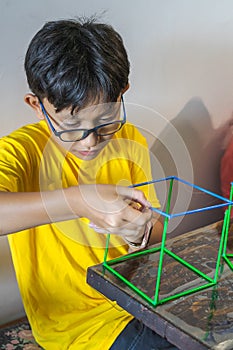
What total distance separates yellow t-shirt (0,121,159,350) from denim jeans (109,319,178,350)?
0.22ft

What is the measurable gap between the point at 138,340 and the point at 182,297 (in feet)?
0.44

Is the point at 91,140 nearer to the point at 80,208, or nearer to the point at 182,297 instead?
the point at 80,208

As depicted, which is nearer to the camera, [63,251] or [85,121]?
[85,121]

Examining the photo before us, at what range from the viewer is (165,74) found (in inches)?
68.0

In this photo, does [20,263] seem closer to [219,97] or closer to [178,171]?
[178,171]

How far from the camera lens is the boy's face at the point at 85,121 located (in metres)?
1.05

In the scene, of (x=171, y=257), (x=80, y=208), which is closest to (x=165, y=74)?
(x=171, y=257)

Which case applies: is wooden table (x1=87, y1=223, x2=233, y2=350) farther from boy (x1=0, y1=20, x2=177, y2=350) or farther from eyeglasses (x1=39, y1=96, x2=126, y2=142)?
eyeglasses (x1=39, y1=96, x2=126, y2=142)

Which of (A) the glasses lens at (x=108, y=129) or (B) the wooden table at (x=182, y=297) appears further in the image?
(A) the glasses lens at (x=108, y=129)

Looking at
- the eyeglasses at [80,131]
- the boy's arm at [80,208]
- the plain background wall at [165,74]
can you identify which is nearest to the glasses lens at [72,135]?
the eyeglasses at [80,131]

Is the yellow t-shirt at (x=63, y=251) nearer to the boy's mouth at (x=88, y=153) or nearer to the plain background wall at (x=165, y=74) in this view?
the boy's mouth at (x=88, y=153)

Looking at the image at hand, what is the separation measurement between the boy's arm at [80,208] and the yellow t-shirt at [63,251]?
0.61 feet

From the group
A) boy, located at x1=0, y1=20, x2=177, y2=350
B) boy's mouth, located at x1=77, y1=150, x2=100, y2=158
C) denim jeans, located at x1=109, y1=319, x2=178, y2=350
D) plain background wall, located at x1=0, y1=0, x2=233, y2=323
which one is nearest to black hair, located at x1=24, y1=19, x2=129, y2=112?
boy, located at x1=0, y1=20, x2=177, y2=350

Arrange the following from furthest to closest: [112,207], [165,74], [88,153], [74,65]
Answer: [165,74] < [88,153] < [74,65] < [112,207]
